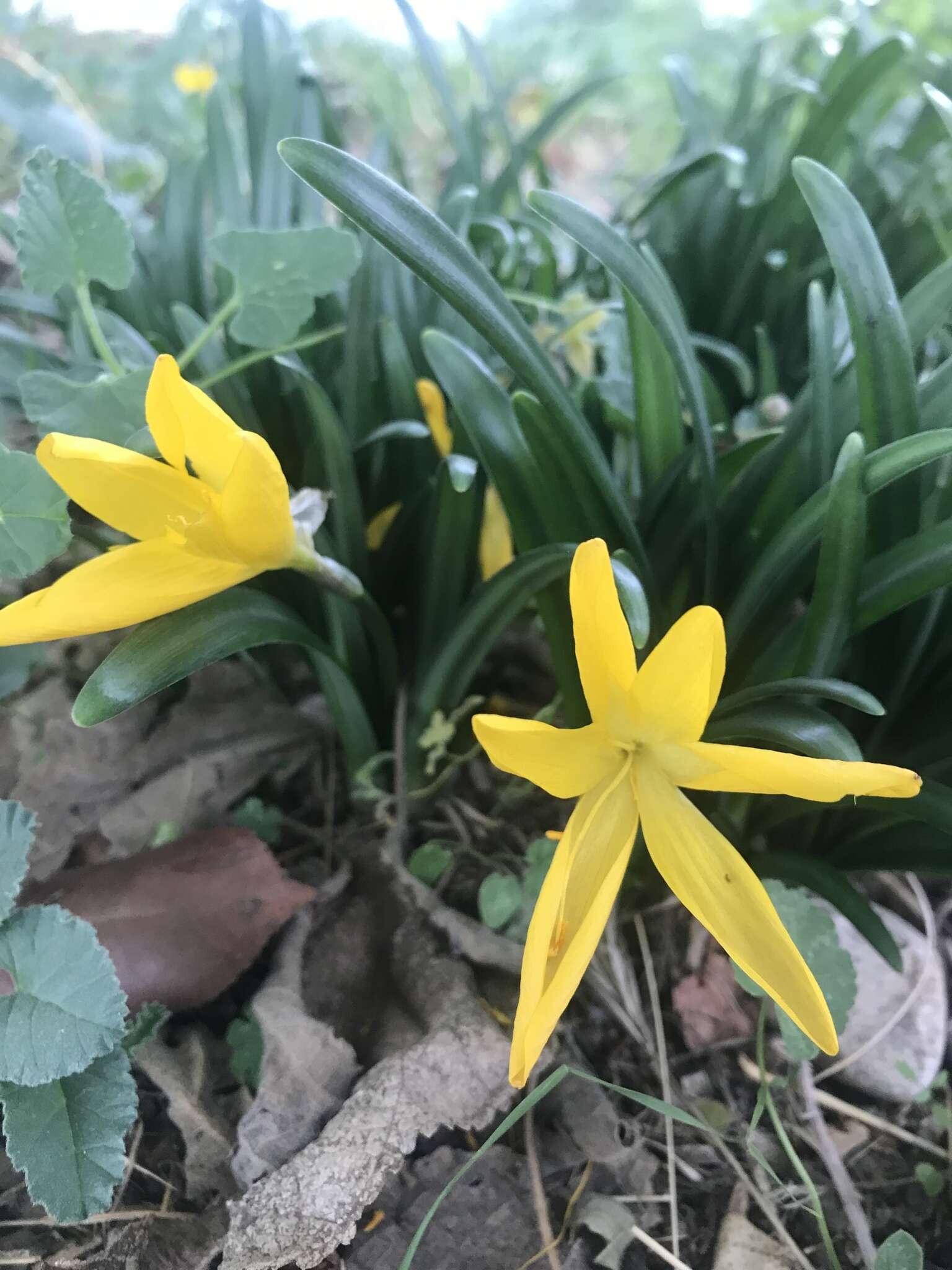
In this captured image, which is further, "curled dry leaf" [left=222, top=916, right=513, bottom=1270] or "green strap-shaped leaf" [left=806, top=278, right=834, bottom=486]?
"green strap-shaped leaf" [left=806, top=278, right=834, bottom=486]

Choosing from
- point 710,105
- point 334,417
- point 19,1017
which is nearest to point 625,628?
point 334,417

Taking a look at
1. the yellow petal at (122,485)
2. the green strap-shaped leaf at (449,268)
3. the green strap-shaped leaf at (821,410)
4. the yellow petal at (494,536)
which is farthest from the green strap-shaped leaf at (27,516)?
the green strap-shaped leaf at (821,410)

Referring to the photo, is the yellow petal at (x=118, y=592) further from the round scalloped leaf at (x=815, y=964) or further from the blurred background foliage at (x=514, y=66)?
the blurred background foliage at (x=514, y=66)

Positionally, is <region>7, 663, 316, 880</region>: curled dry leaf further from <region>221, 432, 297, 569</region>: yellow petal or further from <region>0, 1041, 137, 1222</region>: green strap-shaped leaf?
<region>221, 432, 297, 569</region>: yellow petal

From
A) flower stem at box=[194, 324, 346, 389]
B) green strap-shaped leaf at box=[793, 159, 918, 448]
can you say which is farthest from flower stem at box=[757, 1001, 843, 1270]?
flower stem at box=[194, 324, 346, 389]

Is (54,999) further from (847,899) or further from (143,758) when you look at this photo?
(847,899)

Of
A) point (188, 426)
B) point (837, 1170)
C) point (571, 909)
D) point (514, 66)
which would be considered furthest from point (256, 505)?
point (514, 66)

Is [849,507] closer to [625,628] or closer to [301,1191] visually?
[625,628]
